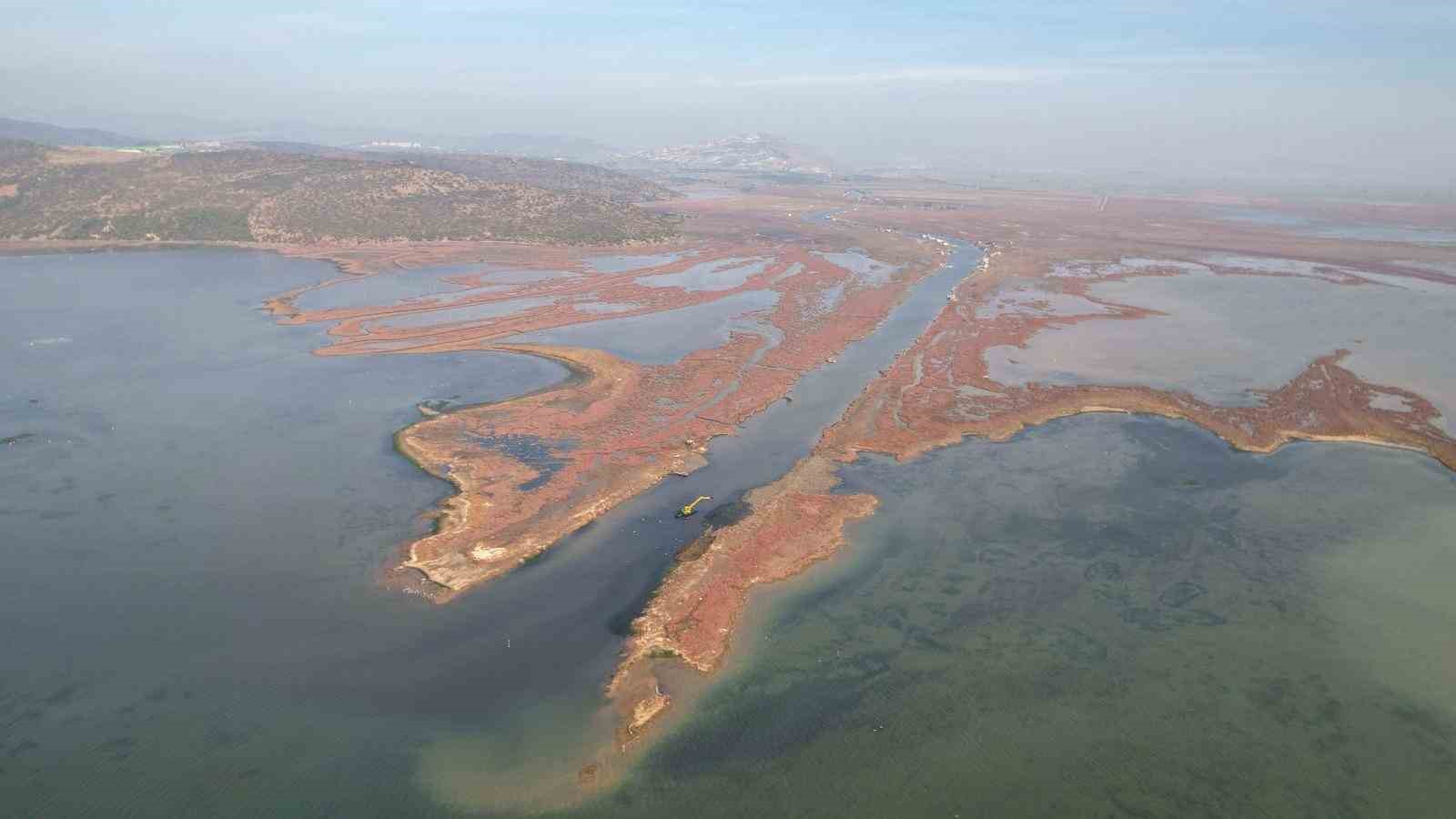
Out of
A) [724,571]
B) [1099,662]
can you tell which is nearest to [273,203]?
[724,571]

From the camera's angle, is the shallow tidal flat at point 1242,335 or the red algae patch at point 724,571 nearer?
the red algae patch at point 724,571

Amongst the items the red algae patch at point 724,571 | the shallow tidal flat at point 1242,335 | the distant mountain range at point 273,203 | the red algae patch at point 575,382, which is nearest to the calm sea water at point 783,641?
the red algae patch at point 724,571

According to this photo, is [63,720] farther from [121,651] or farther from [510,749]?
[510,749]

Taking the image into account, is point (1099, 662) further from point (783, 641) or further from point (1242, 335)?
point (1242, 335)

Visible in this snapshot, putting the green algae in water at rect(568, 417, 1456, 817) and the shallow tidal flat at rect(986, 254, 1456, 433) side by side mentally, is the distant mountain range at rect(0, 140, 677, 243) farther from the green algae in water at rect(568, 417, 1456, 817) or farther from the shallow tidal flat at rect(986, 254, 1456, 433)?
the green algae in water at rect(568, 417, 1456, 817)

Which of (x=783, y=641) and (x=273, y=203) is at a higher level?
(x=273, y=203)

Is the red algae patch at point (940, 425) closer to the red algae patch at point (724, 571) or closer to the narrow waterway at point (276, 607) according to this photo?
the red algae patch at point (724, 571)

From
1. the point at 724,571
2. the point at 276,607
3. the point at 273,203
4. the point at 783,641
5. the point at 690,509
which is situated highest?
the point at 273,203

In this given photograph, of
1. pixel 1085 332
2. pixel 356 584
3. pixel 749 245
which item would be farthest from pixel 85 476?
pixel 749 245

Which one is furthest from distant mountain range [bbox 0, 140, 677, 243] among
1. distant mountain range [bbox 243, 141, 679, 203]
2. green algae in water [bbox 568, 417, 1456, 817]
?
green algae in water [bbox 568, 417, 1456, 817]
